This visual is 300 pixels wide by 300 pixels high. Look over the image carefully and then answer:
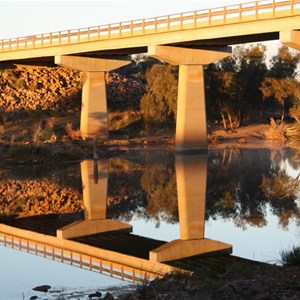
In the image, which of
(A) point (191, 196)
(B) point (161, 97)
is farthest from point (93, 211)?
(B) point (161, 97)

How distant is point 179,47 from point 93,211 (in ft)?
80.9

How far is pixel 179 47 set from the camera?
48.4 m

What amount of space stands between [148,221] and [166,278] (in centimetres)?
977

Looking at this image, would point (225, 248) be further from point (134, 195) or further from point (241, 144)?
point (241, 144)

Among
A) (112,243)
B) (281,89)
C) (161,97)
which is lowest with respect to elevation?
(112,243)

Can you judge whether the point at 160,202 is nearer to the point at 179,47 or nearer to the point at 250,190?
the point at 250,190

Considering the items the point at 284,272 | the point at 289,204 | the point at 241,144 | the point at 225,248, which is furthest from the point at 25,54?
the point at 284,272

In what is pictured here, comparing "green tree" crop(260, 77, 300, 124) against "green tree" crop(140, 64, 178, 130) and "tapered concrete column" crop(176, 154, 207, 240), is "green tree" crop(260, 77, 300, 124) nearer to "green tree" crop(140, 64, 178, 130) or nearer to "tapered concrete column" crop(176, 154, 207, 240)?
"green tree" crop(140, 64, 178, 130)

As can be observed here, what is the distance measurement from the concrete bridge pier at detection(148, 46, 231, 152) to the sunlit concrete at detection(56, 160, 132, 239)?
11.0 meters

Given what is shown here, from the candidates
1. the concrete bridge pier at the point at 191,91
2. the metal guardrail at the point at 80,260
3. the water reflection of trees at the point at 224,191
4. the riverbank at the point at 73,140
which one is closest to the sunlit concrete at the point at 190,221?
the water reflection of trees at the point at 224,191

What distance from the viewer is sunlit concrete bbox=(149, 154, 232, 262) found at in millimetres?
18252

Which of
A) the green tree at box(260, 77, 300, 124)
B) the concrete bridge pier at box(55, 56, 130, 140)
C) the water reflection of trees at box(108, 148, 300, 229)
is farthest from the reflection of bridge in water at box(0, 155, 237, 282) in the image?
the green tree at box(260, 77, 300, 124)

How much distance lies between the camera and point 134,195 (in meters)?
29.6

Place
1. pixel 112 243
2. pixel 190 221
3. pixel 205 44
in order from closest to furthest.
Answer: pixel 112 243 < pixel 190 221 < pixel 205 44
